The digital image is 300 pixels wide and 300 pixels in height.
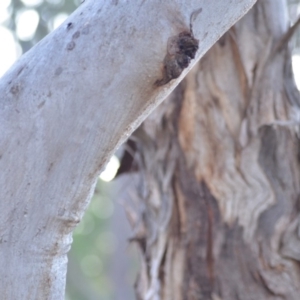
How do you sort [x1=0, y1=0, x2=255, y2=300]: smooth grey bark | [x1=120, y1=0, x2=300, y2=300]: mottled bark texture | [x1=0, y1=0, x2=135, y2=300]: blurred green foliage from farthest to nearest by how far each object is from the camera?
[x1=0, y1=0, x2=135, y2=300]: blurred green foliage, [x1=120, y1=0, x2=300, y2=300]: mottled bark texture, [x1=0, y1=0, x2=255, y2=300]: smooth grey bark

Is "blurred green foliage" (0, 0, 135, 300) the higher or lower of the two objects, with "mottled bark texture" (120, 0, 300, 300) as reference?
higher

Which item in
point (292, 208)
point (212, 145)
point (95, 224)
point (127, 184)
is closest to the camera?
point (292, 208)

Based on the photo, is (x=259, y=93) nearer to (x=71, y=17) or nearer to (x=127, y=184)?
(x=127, y=184)

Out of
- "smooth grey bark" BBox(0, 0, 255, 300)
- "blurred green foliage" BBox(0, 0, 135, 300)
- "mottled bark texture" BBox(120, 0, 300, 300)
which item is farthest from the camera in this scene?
"blurred green foliage" BBox(0, 0, 135, 300)

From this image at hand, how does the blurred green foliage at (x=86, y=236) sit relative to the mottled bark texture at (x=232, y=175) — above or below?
above

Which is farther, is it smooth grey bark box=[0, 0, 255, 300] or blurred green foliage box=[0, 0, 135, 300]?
blurred green foliage box=[0, 0, 135, 300]

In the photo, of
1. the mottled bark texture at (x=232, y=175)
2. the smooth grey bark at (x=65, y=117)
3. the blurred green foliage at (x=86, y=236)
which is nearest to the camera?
the smooth grey bark at (x=65, y=117)

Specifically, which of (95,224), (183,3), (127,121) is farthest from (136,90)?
(95,224)
